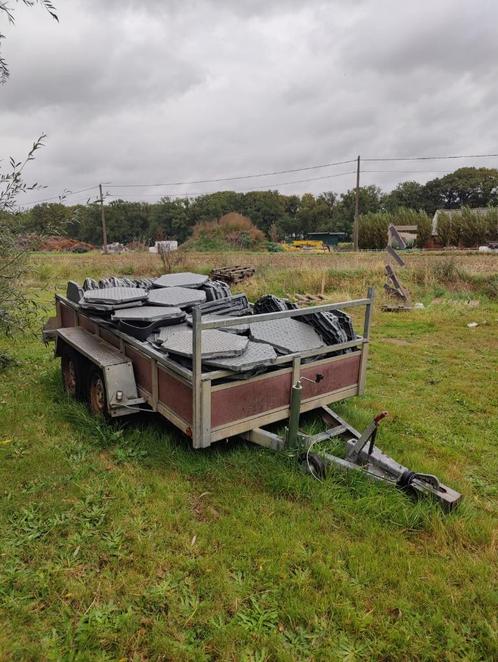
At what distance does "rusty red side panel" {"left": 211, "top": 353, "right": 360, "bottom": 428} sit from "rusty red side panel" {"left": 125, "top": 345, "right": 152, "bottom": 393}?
2.32ft

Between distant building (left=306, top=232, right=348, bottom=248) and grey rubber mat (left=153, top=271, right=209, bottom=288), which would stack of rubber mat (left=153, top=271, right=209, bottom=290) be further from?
distant building (left=306, top=232, right=348, bottom=248)

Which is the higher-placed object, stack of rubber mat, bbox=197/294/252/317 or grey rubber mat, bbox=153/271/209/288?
grey rubber mat, bbox=153/271/209/288

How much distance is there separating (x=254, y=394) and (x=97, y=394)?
156cm

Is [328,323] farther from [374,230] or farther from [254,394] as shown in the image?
[374,230]

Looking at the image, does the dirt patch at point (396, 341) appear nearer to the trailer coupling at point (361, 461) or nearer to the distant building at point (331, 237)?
the trailer coupling at point (361, 461)

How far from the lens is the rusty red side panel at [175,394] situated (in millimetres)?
2812

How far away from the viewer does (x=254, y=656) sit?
179 centimetres

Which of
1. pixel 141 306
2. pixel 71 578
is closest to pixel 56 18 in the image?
pixel 141 306

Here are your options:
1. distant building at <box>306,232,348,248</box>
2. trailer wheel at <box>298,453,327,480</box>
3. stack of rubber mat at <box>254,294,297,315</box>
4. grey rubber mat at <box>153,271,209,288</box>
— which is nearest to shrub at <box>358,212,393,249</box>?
distant building at <box>306,232,348,248</box>

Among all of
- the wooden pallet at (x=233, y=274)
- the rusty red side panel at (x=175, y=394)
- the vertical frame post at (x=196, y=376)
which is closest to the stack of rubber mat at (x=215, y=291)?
the rusty red side panel at (x=175, y=394)

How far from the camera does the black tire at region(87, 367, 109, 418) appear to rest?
140 inches

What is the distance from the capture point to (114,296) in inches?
148

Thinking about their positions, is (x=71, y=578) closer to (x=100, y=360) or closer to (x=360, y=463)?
(x=100, y=360)

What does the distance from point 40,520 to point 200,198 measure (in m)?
62.6
